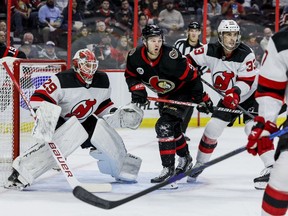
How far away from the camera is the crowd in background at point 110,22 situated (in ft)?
25.8

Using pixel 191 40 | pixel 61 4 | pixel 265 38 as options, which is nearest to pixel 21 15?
pixel 61 4

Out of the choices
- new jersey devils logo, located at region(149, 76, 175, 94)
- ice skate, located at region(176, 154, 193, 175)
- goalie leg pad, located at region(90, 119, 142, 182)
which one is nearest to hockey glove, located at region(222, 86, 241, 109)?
new jersey devils logo, located at region(149, 76, 175, 94)

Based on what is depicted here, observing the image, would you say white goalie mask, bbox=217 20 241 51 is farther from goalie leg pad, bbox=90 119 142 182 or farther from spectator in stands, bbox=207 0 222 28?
spectator in stands, bbox=207 0 222 28

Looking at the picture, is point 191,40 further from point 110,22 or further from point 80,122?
point 80,122

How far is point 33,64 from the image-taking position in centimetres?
508

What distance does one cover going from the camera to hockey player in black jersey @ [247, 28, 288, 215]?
9.50 feet

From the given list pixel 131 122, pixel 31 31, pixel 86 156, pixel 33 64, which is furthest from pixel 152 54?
pixel 31 31

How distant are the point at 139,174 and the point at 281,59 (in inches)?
95.6

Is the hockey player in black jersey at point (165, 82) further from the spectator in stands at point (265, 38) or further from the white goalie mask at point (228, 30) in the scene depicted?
the spectator in stands at point (265, 38)

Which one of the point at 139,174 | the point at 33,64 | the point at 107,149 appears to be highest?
the point at 33,64

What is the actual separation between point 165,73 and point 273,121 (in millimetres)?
1810

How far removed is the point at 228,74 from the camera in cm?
498

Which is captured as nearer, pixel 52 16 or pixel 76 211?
pixel 76 211

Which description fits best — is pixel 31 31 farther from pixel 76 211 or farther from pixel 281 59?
pixel 281 59
